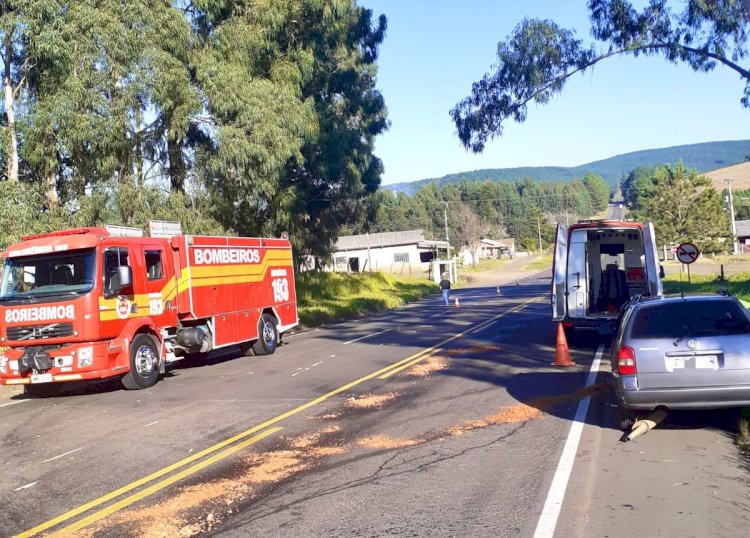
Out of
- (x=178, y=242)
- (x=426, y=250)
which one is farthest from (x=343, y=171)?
(x=426, y=250)

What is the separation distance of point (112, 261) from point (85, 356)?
1.83 metres

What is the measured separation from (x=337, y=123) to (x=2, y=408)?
2298 cm

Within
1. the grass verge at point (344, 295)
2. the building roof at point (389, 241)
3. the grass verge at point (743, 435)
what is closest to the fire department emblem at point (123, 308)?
the grass verge at point (743, 435)

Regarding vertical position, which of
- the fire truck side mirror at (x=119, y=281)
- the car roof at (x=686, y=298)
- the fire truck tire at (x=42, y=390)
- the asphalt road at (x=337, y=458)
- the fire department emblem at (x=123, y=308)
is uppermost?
the fire truck side mirror at (x=119, y=281)

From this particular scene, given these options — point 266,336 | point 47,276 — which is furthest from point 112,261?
point 266,336

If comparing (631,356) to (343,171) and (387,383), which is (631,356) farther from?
(343,171)

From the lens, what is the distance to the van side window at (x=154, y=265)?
15531 mm

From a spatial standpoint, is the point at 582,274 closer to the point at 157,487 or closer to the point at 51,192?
the point at 157,487

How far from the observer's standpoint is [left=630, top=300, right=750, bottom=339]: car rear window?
332 inches

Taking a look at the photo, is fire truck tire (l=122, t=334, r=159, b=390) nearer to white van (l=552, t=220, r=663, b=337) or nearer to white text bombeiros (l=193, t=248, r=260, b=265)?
white text bombeiros (l=193, t=248, r=260, b=265)

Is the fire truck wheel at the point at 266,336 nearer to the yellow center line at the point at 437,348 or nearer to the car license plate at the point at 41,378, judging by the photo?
the yellow center line at the point at 437,348

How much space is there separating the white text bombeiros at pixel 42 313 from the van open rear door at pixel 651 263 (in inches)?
448

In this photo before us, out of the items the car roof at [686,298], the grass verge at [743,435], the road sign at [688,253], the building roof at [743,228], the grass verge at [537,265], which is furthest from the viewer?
the building roof at [743,228]

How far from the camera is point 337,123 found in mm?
34312
